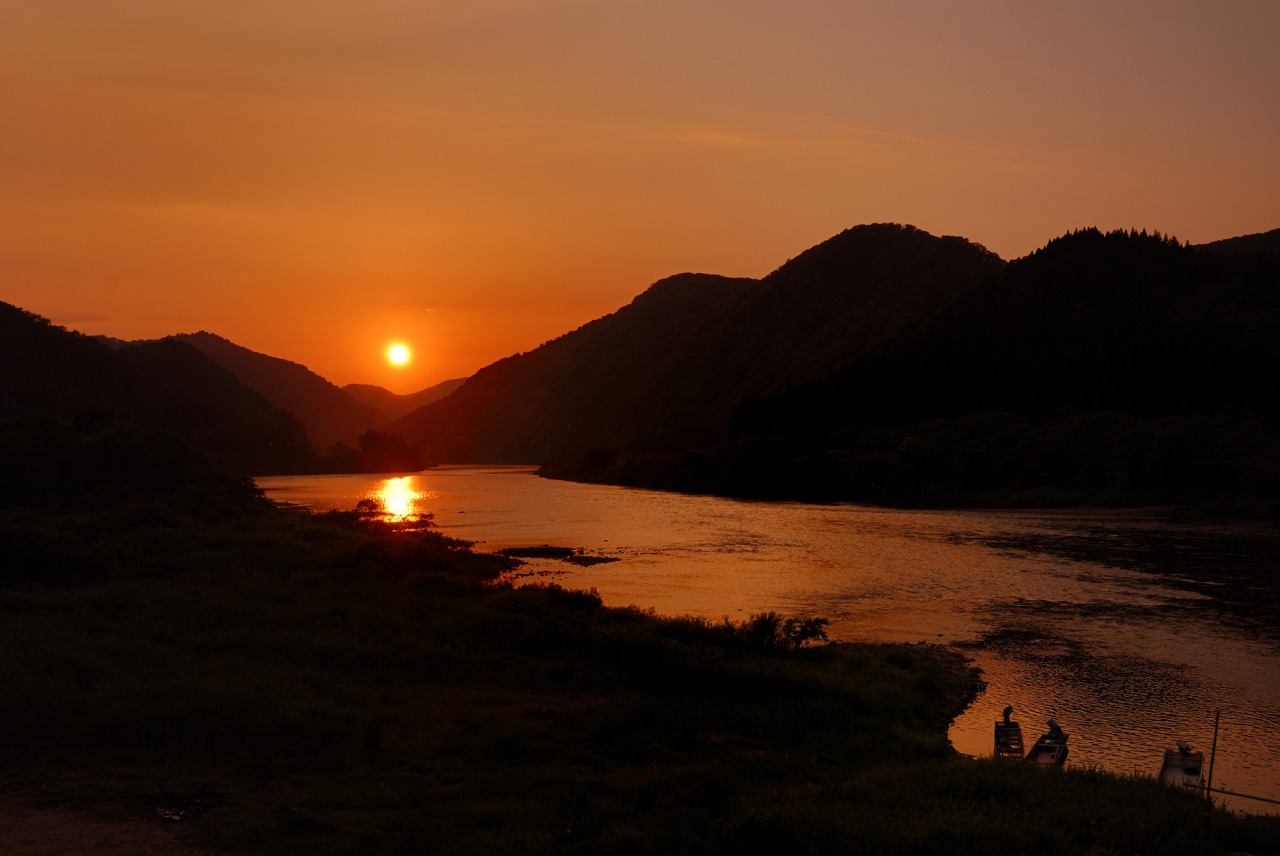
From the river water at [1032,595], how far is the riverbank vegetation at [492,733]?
3.99m

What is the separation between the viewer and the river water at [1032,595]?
26469mm

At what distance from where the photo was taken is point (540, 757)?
19031 mm

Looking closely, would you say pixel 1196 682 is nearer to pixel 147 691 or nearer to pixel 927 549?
pixel 147 691

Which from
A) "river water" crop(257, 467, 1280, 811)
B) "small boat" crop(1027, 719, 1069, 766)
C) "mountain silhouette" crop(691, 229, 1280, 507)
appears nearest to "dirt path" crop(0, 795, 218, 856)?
"small boat" crop(1027, 719, 1069, 766)

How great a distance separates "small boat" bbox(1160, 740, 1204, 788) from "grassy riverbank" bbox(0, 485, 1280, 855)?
2311mm

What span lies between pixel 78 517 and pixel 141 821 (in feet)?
132

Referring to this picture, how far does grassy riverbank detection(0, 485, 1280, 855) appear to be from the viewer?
14.9 m

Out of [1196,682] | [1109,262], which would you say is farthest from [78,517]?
[1109,262]

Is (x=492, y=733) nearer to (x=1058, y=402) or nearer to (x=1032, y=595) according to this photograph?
(x=1032, y=595)

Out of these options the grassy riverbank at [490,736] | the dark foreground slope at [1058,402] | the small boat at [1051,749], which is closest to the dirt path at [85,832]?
the grassy riverbank at [490,736]

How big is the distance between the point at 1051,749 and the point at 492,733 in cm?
1170

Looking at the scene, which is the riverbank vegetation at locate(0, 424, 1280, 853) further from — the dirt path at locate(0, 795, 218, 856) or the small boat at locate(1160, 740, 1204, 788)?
the small boat at locate(1160, 740, 1204, 788)

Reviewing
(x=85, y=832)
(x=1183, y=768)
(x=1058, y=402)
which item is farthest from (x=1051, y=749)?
(x=1058, y=402)

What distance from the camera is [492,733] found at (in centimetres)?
1981
